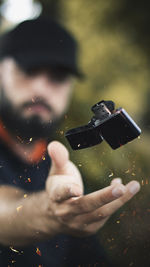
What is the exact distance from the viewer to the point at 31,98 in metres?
1.23

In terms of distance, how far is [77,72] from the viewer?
51.1 inches

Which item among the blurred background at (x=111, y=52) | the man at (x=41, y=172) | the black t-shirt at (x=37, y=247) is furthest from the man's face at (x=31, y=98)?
the blurred background at (x=111, y=52)

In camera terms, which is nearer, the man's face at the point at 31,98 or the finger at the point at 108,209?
the finger at the point at 108,209

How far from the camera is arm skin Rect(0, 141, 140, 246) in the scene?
502 mm

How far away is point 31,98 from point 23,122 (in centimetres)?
15

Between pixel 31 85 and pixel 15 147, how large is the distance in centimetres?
43

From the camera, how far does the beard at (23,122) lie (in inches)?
42.6

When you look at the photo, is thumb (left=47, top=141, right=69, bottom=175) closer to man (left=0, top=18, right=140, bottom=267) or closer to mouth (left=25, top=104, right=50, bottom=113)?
man (left=0, top=18, right=140, bottom=267)

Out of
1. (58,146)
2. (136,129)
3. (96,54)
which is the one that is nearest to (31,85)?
(58,146)

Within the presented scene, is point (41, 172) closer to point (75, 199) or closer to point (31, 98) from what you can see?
point (75, 199)

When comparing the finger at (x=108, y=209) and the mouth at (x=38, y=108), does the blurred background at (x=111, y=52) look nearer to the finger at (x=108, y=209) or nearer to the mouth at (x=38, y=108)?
the mouth at (x=38, y=108)

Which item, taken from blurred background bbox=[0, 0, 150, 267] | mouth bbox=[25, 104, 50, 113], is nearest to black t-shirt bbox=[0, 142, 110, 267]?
mouth bbox=[25, 104, 50, 113]

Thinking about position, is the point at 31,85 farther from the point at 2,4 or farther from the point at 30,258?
the point at 2,4

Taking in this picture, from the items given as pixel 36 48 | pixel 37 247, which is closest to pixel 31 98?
pixel 36 48
